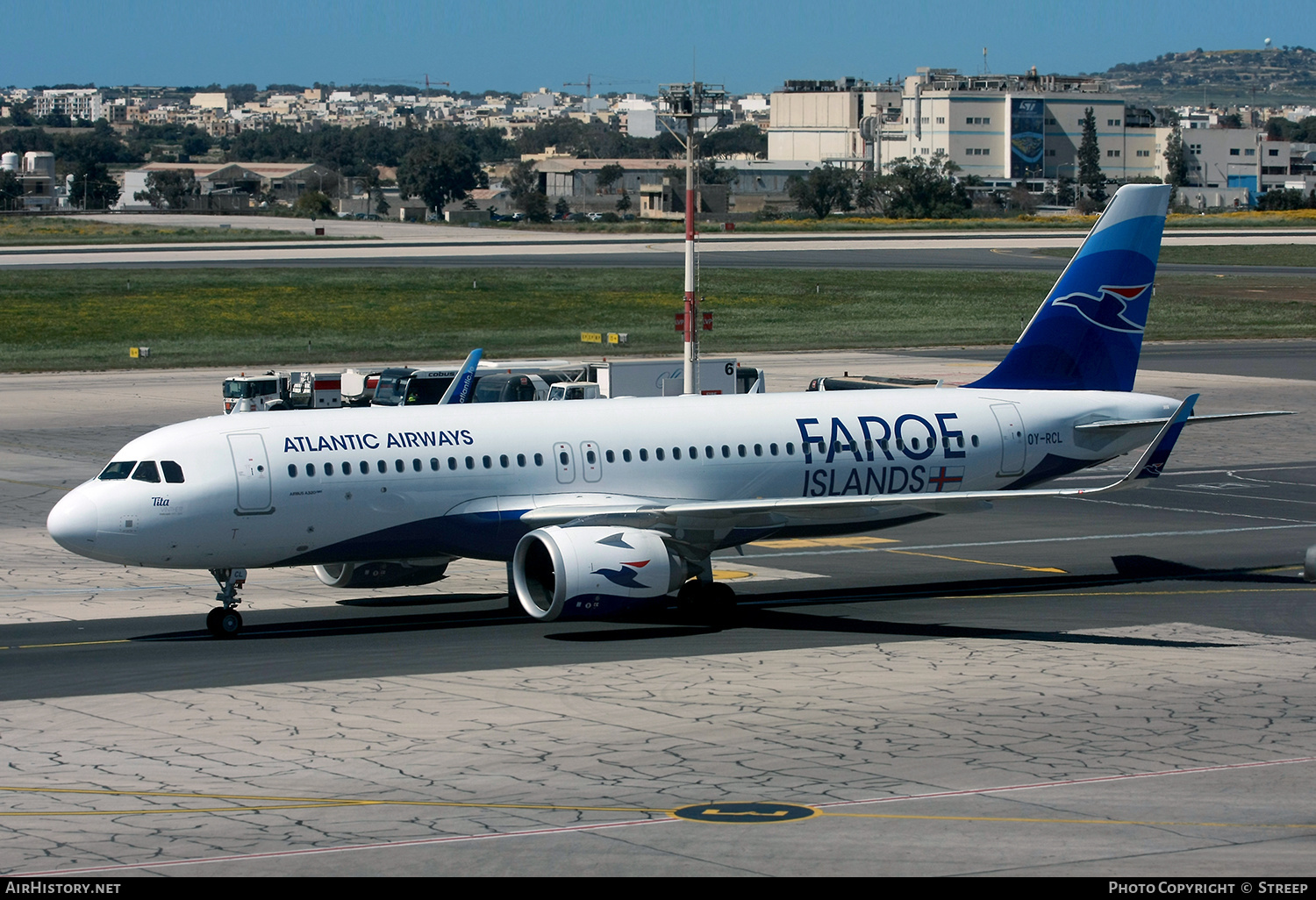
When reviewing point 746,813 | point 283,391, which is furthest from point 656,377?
point 746,813

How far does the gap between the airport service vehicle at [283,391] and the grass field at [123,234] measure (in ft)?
341

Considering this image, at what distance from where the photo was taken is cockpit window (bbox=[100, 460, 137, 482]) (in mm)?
30375

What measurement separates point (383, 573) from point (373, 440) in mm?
3329

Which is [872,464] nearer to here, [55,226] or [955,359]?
[955,359]

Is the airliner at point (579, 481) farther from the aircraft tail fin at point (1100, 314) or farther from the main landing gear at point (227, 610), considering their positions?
the aircraft tail fin at point (1100, 314)

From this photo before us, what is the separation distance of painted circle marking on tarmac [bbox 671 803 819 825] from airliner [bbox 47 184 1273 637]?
10.2 metres

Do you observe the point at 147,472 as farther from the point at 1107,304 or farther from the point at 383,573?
the point at 1107,304

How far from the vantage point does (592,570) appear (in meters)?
30.1

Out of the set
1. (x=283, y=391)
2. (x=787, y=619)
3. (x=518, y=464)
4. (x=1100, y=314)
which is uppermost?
(x=1100, y=314)

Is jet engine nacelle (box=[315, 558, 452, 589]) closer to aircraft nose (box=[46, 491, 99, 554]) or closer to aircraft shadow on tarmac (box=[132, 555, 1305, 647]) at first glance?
aircraft shadow on tarmac (box=[132, 555, 1305, 647])

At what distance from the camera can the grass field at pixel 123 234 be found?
547 ft

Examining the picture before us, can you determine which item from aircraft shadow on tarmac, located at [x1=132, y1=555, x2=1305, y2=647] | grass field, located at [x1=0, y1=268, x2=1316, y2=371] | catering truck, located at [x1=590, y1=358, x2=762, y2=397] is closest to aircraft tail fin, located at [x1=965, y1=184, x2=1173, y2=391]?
aircraft shadow on tarmac, located at [x1=132, y1=555, x2=1305, y2=647]

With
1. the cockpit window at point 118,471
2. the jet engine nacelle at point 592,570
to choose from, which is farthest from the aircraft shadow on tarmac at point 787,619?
the cockpit window at point 118,471
